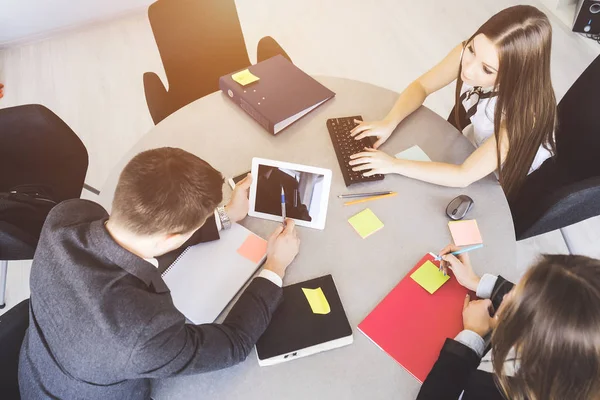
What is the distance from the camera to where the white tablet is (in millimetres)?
1386

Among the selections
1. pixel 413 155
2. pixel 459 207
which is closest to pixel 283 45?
pixel 413 155

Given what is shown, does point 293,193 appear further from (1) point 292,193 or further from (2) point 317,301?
(2) point 317,301

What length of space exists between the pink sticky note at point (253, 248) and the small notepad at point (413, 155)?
573 mm

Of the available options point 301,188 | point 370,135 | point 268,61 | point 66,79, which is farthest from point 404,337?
point 66,79

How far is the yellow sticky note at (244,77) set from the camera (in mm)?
1670

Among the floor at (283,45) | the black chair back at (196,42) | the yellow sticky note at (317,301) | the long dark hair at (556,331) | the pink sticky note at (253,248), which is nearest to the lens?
the long dark hair at (556,331)

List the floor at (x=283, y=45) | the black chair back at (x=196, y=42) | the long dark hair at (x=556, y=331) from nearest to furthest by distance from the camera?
the long dark hair at (x=556, y=331) → the black chair back at (x=196, y=42) → the floor at (x=283, y=45)

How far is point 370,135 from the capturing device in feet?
5.19

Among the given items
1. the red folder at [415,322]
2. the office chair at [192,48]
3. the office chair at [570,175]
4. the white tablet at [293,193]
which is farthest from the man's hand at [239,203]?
the office chair at [570,175]

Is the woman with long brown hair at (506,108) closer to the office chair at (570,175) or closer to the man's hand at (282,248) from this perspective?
the office chair at (570,175)

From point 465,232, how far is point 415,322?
13.1 inches

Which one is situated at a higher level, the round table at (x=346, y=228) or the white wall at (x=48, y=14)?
the white wall at (x=48, y=14)

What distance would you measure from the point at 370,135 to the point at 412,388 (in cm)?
82

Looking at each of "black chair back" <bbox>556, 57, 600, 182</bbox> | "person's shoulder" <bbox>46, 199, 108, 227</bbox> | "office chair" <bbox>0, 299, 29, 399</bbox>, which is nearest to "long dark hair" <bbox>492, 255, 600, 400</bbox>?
"black chair back" <bbox>556, 57, 600, 182</bbox>
